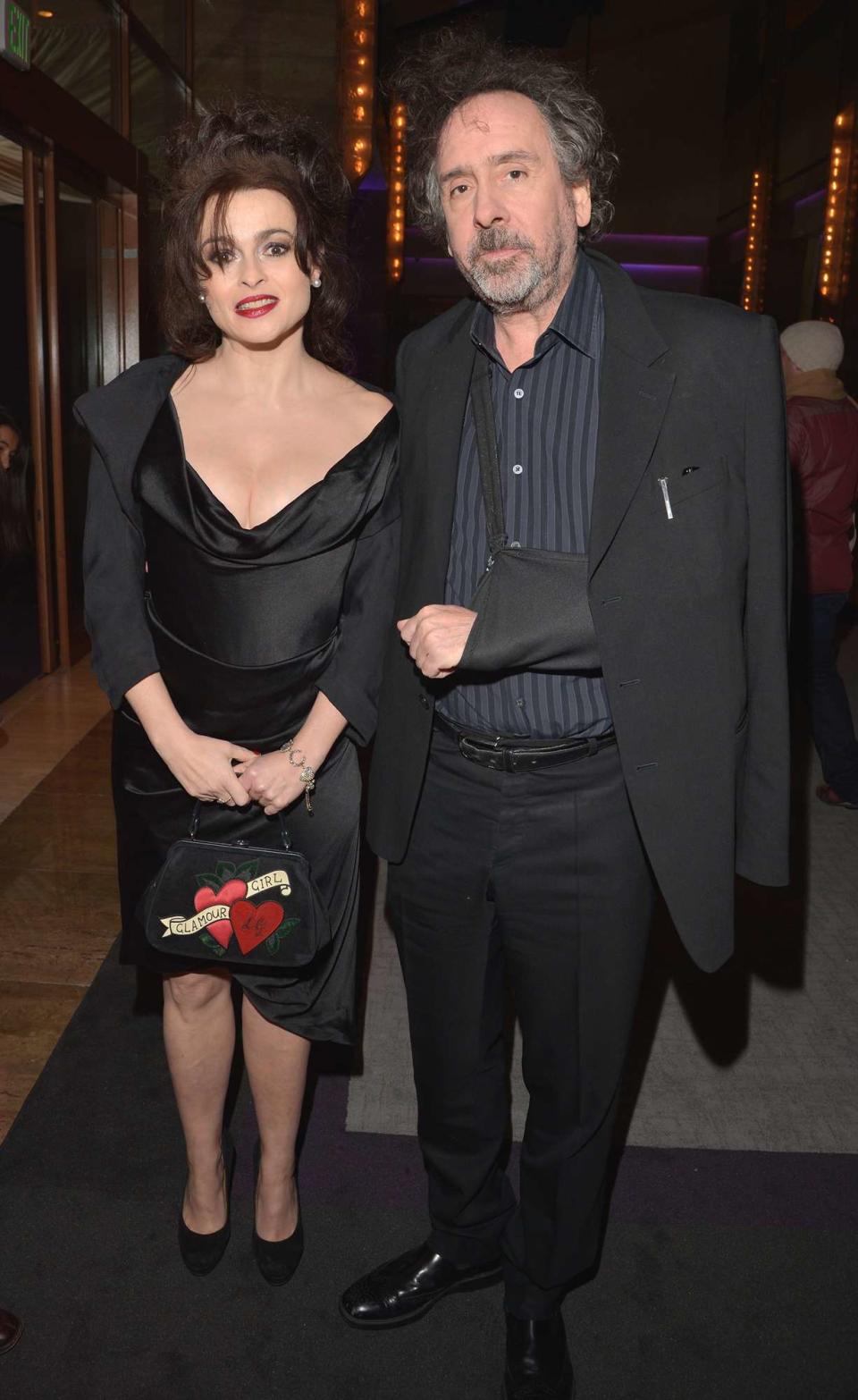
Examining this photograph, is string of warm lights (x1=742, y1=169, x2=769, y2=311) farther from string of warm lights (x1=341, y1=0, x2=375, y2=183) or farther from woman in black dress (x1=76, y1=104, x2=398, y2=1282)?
woman in black dress (x1=76, y1=104, x2=398, y2=1282)

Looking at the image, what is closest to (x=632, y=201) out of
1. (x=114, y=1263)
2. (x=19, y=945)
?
(x=19, y=945)

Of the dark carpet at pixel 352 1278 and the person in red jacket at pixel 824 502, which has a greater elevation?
the person in red jacket at pixel 824 502

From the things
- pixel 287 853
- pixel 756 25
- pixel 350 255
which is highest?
pixel 756 25

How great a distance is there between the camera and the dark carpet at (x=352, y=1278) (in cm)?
195

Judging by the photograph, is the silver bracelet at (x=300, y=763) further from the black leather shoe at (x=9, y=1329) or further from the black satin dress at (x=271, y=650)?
the black leather shoe at (x=9, y=1329)

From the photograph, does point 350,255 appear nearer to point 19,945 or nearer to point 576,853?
point 576,853

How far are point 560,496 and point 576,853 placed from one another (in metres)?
0.54

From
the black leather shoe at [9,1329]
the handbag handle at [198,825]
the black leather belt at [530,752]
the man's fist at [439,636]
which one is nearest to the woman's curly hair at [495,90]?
the man's fist at [439,636]

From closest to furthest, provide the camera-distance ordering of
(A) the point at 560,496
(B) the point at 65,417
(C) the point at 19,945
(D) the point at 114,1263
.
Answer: (A) the point at 560,496
(D) the point at 114,1263
(C) the point at 19,945
(B) the point at 65,417

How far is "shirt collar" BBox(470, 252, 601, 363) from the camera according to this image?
68.5 inches

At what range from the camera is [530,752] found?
1.77 m

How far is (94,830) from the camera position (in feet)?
14.0

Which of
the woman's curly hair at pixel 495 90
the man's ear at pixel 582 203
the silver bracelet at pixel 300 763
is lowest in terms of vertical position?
the silver bracelet at pixel 300 763

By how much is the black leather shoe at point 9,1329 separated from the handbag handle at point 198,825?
882 mm
